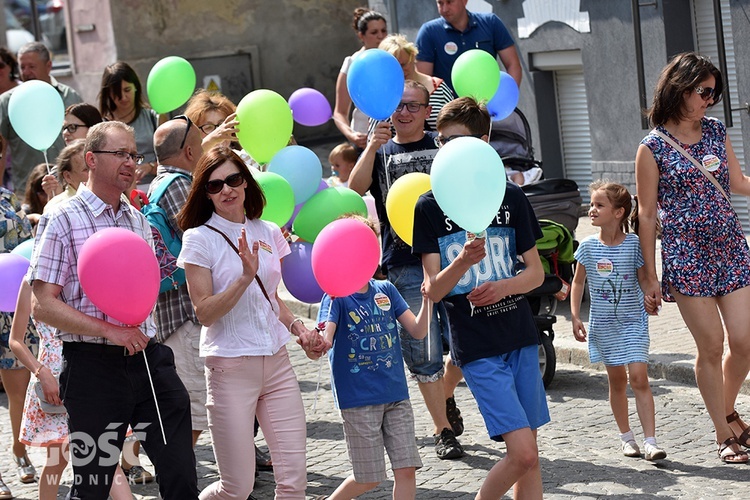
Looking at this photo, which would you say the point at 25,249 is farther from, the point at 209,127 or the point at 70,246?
the point at 70,246

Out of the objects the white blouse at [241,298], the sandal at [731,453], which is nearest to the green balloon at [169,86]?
the white blouse at [241,298]

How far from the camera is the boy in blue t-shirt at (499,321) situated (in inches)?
217

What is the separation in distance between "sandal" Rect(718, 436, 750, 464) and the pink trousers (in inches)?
92.6

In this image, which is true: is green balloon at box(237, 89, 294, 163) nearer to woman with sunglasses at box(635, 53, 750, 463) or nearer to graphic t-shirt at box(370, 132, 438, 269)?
graphic t-shirt at box(370, 132, 438, 269)

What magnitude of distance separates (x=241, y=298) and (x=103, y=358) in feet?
2.15

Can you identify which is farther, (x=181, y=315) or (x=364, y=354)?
A: (x=181, y=315)

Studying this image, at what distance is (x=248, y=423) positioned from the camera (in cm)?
559

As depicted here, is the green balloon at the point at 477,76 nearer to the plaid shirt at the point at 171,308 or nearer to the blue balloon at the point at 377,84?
the blue balloon at the point at 377,84

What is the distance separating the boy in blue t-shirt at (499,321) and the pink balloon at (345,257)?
28 cm

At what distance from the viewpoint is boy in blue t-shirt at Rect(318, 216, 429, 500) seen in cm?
592

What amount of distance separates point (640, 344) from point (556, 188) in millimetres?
3335

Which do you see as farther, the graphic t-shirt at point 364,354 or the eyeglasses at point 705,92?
the eyeglasses at point 705,92

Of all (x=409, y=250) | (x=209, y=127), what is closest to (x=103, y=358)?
(x=209, y=127)

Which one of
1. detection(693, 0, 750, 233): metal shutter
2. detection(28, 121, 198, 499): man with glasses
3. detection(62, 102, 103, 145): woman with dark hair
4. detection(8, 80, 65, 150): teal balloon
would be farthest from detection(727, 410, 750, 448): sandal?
detection(693, 0, 750, 233): metal shutter
